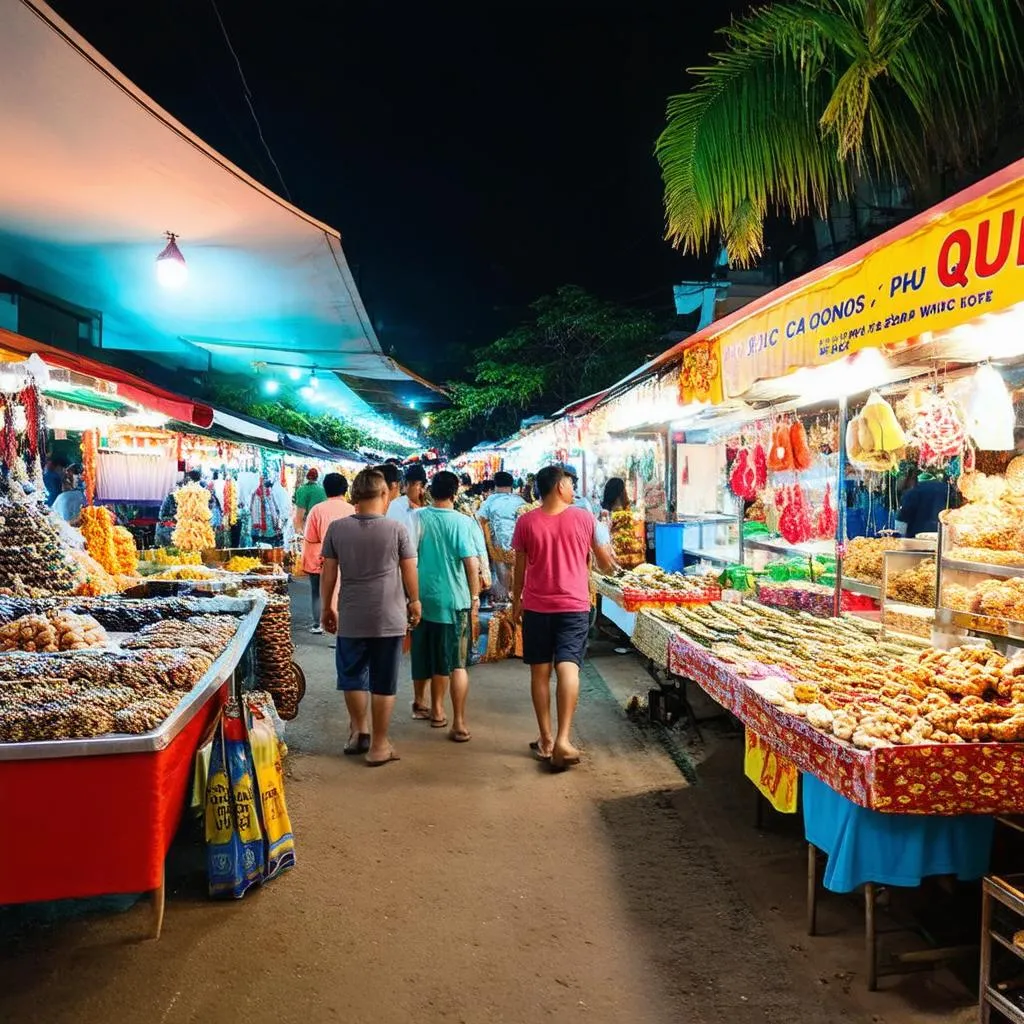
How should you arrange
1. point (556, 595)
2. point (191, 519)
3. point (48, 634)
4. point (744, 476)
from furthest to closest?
point (191, 519) < point (744, 476) < point (556, 595) < point (48, 634)

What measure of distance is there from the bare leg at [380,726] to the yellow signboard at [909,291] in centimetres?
349

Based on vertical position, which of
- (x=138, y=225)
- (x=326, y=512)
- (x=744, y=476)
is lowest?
(x=326, y=512)

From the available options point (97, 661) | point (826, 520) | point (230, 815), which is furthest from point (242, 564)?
point (826, 520)

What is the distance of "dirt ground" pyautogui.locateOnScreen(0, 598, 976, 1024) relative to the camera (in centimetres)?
300

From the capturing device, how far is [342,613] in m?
5.70

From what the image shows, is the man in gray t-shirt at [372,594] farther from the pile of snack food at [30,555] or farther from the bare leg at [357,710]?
the pile of snack food at [30,555]

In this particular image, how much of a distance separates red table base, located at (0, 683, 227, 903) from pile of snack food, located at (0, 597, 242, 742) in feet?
0.48

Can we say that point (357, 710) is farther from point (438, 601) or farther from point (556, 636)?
point (556, 636)

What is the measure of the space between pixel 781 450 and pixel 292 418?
55.7 ft

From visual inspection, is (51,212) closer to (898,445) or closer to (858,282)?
(858,282)

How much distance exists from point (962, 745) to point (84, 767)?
132 inches

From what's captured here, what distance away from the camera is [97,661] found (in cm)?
375

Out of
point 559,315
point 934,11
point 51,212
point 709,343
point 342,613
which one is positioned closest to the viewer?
point 934,11

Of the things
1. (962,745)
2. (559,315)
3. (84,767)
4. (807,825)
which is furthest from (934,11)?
(559,315)
